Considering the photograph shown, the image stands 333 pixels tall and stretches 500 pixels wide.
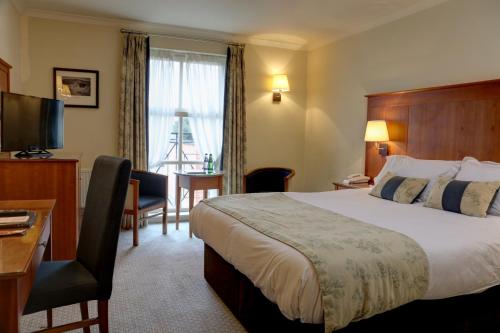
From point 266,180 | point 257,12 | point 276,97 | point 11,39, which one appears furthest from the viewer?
point 276,97

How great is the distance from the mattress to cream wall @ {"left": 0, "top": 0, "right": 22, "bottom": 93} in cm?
266

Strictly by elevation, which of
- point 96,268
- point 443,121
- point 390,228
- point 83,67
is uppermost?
point 83,67

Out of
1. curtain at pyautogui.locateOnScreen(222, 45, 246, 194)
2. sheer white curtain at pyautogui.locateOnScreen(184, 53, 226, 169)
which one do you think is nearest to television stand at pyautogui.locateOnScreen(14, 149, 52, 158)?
sheer white curtain at pyautogui.locateOnScreen(184, 53, 226, 169)

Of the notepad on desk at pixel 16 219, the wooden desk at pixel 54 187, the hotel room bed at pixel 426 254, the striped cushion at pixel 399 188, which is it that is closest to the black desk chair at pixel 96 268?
the notepad on desk at pixel 16 219

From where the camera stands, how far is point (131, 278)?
323cm

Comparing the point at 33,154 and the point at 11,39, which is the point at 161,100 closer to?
the point at 11,39

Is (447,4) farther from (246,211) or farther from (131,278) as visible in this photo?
(131,278)

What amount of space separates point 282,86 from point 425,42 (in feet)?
6.79

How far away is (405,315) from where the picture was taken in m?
2.04

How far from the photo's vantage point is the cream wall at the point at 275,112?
5504 mm

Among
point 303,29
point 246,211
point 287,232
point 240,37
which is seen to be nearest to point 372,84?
point 303,29

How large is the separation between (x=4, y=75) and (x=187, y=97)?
7.27ft

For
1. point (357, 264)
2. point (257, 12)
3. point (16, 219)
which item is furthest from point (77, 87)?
point (357, 264)

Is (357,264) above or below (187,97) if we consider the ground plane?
below
